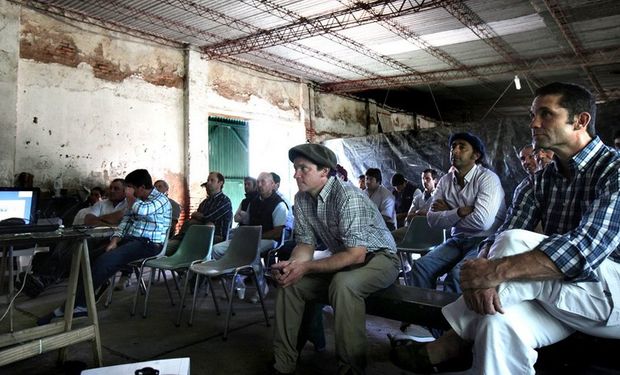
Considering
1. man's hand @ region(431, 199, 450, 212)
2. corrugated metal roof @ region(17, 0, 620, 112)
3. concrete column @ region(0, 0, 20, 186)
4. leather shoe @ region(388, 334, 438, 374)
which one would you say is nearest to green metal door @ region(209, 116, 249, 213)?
corrugated metal roof @ region(17, 0, 620, 112)

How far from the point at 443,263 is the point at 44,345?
2.43m

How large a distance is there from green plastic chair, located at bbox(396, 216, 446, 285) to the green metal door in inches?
189

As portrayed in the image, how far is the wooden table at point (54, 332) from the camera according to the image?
2.07 metres

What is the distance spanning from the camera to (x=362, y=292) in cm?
213

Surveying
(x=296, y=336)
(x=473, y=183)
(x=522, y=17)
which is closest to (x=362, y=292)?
(x=296, y=336)

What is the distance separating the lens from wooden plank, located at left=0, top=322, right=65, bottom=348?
225 centimetres

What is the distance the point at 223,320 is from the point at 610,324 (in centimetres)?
282

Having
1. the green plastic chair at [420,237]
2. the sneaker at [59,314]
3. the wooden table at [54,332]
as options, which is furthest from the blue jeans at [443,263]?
the sneaker at [59,314]

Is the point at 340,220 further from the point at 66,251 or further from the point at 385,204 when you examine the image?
the point at 66,251

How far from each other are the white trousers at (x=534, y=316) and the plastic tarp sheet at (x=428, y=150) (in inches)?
191

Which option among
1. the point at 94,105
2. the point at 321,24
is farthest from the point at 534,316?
the point at 94,105

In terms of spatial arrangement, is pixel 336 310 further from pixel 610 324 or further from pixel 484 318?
pixel 610 324

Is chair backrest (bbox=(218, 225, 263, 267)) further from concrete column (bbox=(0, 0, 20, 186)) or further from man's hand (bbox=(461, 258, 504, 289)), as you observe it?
concrete column (bbox=(0, 0, 20, 186))

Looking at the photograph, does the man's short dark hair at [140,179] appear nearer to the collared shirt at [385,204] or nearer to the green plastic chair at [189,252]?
the green plastic chair at [189,252]
